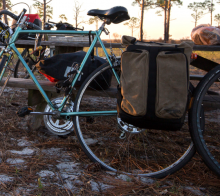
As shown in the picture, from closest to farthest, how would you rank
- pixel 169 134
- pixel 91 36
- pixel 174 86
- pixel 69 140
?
pixel 174 86 → pixel 91 36 → pixel 69 140 → pixel 169 134

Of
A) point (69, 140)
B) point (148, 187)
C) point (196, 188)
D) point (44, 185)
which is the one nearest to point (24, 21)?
point (69, 140)

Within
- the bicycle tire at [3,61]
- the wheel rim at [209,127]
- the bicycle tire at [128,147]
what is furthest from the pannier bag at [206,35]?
the bicycle tire at [3,61]

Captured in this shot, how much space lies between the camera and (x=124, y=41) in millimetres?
1608

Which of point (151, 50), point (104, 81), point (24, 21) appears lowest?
point (104, 81)

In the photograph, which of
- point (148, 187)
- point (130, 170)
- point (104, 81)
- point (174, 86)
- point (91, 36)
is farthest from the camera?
point (104, 81)

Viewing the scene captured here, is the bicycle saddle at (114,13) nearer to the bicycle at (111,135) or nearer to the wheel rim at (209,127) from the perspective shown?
the bicycle at (111,135)

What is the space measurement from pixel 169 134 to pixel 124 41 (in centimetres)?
144

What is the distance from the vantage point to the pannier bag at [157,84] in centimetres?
144

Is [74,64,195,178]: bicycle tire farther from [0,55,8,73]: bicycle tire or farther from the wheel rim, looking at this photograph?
[0,55,8,73]: bicycle tire

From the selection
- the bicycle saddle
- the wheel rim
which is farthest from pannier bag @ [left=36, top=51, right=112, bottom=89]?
the wheel rim

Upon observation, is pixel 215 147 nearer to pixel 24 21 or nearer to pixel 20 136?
pixel 20 136

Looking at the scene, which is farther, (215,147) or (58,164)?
(215,147)

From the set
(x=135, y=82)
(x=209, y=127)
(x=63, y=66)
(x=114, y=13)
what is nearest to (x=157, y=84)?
(x=135, y=82)

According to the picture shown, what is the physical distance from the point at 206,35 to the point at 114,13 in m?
1.66
